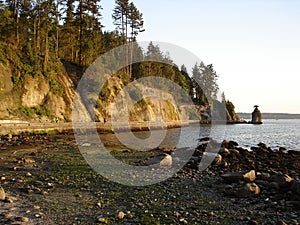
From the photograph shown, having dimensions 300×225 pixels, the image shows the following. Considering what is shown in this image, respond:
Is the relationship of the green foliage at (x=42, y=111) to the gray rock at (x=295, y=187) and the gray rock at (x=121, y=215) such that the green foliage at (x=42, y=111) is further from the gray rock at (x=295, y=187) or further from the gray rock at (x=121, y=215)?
the gray rock at (x=295, y=187)

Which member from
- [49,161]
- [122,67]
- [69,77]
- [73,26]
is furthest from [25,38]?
[49,161]

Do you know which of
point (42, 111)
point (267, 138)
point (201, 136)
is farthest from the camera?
point (267, 138)

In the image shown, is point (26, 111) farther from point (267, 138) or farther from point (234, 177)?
point (267, 138)

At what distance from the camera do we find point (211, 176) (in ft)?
47.6

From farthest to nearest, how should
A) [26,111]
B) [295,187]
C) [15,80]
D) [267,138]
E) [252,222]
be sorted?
[267,138]
[15,80]
[26,111]
[295,187]
[252,222]

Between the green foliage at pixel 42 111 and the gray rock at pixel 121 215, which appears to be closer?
the gray rock at pixel 121 215

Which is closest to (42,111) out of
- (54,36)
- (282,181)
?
(54,36)

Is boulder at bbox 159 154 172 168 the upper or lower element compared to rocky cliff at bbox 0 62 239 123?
lower

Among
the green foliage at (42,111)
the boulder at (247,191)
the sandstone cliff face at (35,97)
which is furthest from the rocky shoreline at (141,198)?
the green foliage at (42,111)

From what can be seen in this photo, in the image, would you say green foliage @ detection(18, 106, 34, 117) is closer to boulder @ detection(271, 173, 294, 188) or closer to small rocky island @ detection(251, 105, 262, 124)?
boulder @ detection(271, 173, 294, 188)

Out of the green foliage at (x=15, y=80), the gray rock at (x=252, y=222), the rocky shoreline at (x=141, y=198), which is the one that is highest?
the green foliage at (x=15, y=80)

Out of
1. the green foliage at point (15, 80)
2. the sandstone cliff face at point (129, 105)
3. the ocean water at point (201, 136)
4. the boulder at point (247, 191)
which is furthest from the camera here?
the sandstone cliff face at point (129, 105)

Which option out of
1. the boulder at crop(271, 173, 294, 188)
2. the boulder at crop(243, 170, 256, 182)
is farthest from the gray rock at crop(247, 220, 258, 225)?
the boulder at crop(243, 170, 256, 182)

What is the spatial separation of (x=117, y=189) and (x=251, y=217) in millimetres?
5349
